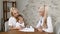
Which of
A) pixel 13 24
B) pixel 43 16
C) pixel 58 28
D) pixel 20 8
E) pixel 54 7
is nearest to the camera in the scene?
pixel 58 28

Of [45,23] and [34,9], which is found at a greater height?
[34,9]

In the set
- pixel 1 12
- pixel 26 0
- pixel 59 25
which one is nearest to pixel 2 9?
pixel 1 12

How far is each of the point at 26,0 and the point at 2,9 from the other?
1.20 metres

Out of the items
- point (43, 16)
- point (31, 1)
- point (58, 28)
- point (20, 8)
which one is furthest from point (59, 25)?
point (20, 8)

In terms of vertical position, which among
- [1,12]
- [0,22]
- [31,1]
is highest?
[31,1]

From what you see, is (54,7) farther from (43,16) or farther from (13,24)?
(13,24)

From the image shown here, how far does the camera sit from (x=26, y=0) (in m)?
5.32

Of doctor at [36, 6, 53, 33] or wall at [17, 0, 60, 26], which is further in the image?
wall at [17, 0, 60, 26]

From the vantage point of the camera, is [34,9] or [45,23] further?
[34,9]

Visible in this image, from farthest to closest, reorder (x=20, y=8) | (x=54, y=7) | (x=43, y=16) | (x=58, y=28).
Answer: (x=20, y=8)
(x=54, y=7)
(x=43, y=16)
(x=58, y=28)

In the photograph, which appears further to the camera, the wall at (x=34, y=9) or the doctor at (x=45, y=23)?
the wall at (x=34, y=9)

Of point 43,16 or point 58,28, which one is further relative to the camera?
point 43,16

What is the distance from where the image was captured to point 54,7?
14.4 ft

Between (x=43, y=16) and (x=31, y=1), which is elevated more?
(x=31, y=1)
